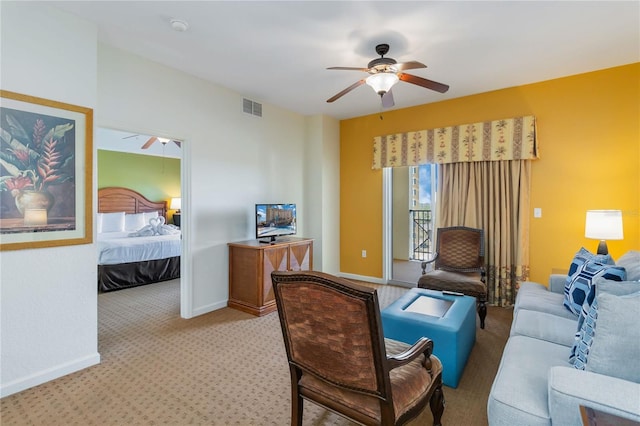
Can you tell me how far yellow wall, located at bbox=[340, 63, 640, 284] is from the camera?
3.38 metres

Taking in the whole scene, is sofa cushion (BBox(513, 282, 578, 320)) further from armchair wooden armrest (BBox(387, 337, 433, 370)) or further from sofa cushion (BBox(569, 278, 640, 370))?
armchair wooden armrest (BBox(387, 337, 433, 370))

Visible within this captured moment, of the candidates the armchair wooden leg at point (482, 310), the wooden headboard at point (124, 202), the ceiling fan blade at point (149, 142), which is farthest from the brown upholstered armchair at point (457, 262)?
the wooden headboard at point (124, 202)

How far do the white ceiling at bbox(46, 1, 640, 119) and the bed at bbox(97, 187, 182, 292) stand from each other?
2965 millimetres

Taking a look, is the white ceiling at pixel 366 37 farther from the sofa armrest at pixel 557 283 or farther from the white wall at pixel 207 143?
the sofa armrest at pixel 557 283

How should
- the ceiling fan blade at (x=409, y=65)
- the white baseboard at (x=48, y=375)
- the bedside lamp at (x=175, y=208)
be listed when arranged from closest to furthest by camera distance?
the white baseboard at (x=48, y=375) → the ceiling fan blade at (x=409, y=65) → the bedside lamp at (x=175, y=208)

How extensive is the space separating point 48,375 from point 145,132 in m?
2.28

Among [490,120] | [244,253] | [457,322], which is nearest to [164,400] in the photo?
[244,253]

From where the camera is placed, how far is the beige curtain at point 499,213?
12.9ft

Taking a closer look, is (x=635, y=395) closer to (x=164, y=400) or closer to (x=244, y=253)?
(x=164, y=400)

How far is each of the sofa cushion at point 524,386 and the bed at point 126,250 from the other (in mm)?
4954

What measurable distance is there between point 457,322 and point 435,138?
296 cm

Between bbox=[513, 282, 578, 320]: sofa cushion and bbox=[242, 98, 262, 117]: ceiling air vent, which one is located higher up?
bbox=[242, 98, 262, 117]: ceiling air vent

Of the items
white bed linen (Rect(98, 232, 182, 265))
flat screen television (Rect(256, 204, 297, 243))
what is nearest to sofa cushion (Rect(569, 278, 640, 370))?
flat screen television (Rect(256, 204, 297, 243))

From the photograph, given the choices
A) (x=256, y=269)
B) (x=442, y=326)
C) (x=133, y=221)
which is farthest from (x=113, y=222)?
(x=442, y=326)
